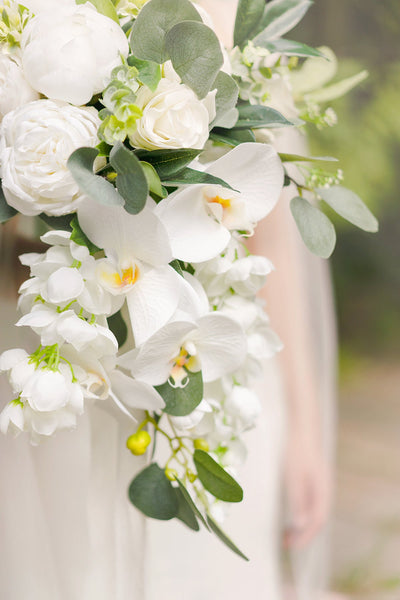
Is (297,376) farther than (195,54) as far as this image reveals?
Yes

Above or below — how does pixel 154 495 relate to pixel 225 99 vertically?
below

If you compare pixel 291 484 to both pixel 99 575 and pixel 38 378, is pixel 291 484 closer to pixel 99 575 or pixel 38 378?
pixel 99 575

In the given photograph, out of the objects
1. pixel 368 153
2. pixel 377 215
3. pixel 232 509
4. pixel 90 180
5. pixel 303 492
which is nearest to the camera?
pixel 90 180

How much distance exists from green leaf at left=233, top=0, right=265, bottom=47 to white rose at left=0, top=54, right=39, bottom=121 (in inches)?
8.7

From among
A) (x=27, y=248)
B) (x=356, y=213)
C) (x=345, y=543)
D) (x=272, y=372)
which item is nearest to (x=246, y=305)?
(x=356, y=213)

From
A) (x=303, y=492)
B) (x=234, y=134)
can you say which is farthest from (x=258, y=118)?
(x=303, y=492)

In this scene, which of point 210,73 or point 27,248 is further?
point 27,248

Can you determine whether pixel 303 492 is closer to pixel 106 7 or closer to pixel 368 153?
pixel 106 7

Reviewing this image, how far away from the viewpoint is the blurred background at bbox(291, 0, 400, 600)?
3706 mm

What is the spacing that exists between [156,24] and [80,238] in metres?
0.17

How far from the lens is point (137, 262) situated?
0.48 meters

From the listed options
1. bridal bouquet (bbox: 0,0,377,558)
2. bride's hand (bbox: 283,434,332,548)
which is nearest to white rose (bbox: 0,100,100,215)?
bridal bouquet (bbox: 0,0,377,558)

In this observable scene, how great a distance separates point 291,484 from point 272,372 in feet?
0.71

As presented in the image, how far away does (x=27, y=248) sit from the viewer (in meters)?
0.66
